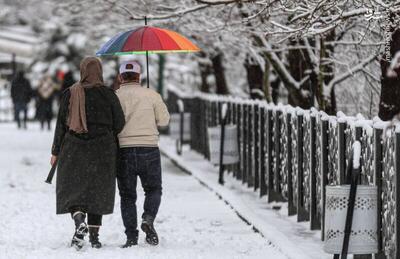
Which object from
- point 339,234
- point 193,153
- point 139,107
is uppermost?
point 139,107

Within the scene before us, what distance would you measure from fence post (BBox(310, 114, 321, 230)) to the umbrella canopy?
5.24ft

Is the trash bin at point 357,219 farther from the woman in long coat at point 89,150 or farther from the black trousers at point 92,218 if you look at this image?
the black trousers at point 92,218

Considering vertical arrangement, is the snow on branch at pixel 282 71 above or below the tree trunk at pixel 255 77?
above

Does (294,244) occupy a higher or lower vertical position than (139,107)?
lower

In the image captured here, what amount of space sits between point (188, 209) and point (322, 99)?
282cm

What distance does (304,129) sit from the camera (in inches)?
491

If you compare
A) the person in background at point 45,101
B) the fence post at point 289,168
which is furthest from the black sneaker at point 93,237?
the person in background at point 45,101

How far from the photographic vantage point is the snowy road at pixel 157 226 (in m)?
10.0

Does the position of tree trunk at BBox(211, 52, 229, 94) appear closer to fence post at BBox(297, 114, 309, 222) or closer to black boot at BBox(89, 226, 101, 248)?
fence post at BBox(297, 114, 309, 222)

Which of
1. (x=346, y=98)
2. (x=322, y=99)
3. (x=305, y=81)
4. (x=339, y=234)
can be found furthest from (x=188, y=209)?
(x=346, y=98)

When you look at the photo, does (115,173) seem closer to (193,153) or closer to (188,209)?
(188,209)

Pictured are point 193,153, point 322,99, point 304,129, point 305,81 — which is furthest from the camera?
point 193,153

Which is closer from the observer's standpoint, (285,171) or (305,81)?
(285,171)

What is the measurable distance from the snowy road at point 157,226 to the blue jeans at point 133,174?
29 cm
